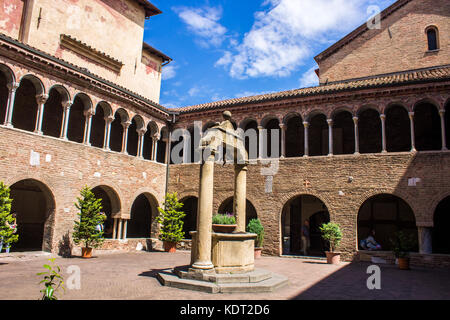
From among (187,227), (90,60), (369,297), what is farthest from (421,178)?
(90,60)

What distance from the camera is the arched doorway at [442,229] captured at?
53.4 ft

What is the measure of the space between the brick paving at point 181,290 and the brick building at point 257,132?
2.76 metres

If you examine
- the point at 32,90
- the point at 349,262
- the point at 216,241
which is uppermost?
the point at 32,90

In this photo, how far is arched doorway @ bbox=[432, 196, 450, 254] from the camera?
16281mm

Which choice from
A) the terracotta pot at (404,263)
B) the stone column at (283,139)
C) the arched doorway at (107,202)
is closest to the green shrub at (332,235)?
the terracotta pot at (404,263)

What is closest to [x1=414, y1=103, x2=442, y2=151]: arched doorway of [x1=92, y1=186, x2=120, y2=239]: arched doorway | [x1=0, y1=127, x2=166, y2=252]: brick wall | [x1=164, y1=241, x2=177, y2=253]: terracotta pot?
[x1=164, y1=241, x2=177, y2=253]: terracotta pot

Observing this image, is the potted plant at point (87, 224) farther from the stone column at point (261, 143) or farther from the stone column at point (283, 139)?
the stone column at point (283, 139)

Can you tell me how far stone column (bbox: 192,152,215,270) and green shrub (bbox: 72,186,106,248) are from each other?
22.0 feet

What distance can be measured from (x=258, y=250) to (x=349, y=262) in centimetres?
387

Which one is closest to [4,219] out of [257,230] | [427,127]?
[257,230]

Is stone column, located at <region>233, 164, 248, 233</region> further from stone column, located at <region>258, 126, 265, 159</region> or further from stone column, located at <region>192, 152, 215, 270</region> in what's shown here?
stone column, located at <region>258, 126, 265, 159</region>

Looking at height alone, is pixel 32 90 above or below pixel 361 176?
above

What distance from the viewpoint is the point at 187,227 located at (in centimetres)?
2106
